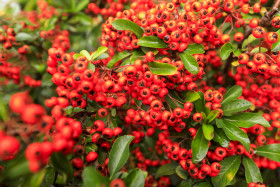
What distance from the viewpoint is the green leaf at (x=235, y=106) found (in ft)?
7.12

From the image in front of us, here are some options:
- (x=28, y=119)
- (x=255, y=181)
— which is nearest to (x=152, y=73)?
(x=28, y=119)

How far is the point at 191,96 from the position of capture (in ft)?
6.93

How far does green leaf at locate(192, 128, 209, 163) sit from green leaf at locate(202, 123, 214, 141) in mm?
105

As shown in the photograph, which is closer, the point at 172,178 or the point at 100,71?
the point at 100,71

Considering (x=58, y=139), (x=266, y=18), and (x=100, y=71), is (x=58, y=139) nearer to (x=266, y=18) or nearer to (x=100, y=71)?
(x=100, y=71)

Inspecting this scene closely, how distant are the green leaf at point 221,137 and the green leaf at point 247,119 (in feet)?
0.70

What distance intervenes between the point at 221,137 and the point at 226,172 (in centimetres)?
47

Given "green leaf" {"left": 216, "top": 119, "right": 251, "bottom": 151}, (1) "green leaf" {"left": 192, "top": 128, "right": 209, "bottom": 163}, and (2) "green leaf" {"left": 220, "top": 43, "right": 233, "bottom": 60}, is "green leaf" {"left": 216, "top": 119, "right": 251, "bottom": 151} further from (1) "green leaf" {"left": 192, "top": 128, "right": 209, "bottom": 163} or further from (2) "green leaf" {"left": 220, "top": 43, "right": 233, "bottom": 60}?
(2) "green leaf" {"left": 220, "top": 43, "right": 233, "bottom": 60}

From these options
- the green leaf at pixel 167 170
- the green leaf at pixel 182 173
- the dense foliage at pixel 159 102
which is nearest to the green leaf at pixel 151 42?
the dense foliage at pixel 159 102

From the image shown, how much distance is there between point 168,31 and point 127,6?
1.63 meters

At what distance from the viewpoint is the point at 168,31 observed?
6.61 feet

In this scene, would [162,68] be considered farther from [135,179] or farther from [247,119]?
[247,119]

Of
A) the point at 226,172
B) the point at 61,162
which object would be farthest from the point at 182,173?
the point at 61,162

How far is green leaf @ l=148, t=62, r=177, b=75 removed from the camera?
6.07 feet
